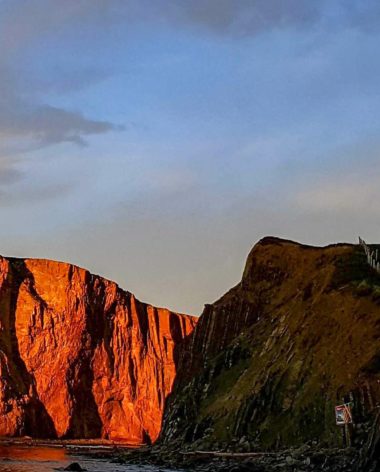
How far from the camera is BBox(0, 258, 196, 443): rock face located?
153 meters

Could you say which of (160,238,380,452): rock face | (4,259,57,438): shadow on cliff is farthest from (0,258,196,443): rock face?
(160,238,380,452): rock face

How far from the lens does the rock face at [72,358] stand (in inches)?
6024

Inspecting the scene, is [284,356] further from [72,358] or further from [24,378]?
[72,358]

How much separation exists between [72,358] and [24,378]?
34.0ft

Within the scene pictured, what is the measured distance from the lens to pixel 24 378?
509 ft

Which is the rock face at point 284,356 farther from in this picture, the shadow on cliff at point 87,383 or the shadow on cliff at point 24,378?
the shadow on cliff at point 87,383

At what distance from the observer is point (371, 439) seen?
3859 centimetres

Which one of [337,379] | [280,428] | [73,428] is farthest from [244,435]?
[73,428]

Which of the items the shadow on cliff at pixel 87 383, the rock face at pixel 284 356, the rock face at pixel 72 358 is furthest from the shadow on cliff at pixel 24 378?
the rock face at pixel 284 356

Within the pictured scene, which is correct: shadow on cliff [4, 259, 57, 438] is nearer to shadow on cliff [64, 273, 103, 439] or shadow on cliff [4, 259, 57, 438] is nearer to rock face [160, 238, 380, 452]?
shadow on cliff [64, 273, 103, 439]

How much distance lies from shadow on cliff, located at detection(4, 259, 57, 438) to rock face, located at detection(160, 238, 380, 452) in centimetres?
5571

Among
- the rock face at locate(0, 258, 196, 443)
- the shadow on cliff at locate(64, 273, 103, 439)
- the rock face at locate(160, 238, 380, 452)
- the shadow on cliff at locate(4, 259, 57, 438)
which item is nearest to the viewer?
the rock face at locate(160, 238, 380, 452)

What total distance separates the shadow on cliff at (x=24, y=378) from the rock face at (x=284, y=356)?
55.7 m

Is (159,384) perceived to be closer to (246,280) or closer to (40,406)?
(40,406)
